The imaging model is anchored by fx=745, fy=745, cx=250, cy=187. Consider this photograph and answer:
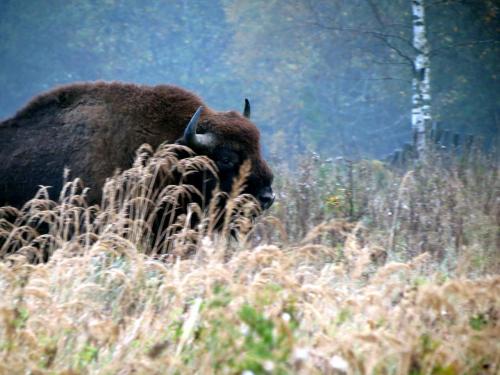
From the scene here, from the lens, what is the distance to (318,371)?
3496mm

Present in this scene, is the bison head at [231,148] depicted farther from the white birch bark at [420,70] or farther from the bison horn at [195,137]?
the white birch bark at [420,70]

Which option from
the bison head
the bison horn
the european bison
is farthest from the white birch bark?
the bison horn

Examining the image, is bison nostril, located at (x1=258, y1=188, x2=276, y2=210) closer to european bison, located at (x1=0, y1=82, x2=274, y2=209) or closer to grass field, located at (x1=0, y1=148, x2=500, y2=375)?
european bison, located at (x1=0, y1=82, x2=274, y2=209)

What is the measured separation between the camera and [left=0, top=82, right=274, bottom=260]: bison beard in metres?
7.51

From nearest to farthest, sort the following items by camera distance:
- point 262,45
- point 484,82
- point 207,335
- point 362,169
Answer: point 207,335, point 362,169, point 484,82, point 262,45

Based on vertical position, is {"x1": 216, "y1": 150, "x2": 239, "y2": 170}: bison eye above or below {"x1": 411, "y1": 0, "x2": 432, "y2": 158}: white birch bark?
below

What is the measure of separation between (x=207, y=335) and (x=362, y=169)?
653 centimetres

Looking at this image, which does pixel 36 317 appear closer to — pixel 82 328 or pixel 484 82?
pixel 82 328

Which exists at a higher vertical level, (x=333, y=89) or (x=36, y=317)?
(x=333, y=89)

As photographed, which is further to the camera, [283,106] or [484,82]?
[283,106]

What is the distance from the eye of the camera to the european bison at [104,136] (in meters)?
7.51

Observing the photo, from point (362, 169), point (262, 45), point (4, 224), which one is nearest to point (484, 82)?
point (262, 45)

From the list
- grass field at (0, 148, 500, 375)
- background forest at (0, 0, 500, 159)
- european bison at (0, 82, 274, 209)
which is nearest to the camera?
grass field at (0, 148, 500, 375)

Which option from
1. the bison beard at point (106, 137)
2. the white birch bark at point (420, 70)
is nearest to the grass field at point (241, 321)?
the bison beard at point (106, 137)
